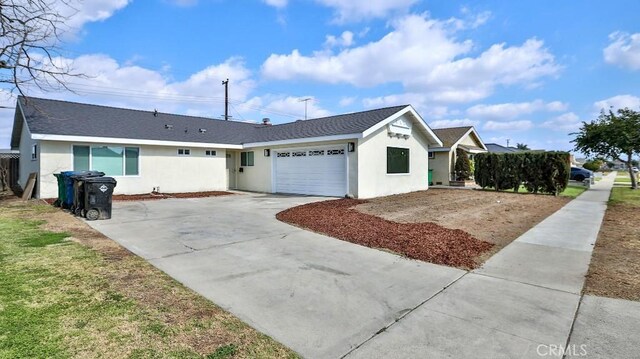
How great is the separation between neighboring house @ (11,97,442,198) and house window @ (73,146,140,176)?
0.13 ft

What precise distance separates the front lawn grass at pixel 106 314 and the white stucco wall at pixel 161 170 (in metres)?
9.90

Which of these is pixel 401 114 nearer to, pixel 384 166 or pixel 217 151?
pixel 384 166

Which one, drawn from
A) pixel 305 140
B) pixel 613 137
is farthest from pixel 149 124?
pixel 613 137

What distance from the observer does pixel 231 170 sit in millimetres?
21125

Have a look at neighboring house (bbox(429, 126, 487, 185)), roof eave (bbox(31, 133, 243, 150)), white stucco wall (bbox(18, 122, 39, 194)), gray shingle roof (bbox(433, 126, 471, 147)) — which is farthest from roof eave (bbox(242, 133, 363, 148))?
gray shingle roof (bbox(433, 126, 471, 147))

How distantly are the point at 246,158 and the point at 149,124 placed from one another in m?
5.46

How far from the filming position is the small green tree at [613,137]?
68.7ft

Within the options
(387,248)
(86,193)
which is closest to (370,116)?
(387,248)

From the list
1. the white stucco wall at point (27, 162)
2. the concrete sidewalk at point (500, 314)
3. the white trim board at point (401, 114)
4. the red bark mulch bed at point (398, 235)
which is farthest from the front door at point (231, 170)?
Result: the concrete sidewalk at point (500, 314)

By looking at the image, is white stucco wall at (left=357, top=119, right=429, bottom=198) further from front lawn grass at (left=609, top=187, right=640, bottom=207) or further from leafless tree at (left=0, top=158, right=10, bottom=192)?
leafless tree at (left=0, top=158, right=10, bottom=192)

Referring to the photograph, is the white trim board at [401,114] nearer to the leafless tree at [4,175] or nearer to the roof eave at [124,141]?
the roof eave at [124,141]

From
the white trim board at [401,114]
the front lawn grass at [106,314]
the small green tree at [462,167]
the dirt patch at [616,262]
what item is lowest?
the dirt patch at [616,262]

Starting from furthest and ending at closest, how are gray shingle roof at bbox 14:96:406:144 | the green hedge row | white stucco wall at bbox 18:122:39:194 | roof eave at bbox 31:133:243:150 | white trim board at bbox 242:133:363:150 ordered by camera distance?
1. the green hedge row
2. white stucco wall at bbox 18:122:39:194
3. gray shingle roof at bbox 14:96:406:144
4. white trim board at bbox 242:133:363:150
5. roof eave at bbox 31:133:243:150

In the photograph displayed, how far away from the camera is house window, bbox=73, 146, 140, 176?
14655mm
